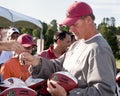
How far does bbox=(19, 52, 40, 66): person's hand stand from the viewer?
453 cm

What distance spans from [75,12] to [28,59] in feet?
2.69

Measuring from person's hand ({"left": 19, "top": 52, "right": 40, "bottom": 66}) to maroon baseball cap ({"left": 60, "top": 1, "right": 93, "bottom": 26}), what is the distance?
56 centimetres

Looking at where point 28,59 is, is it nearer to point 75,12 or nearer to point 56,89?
point 56,89

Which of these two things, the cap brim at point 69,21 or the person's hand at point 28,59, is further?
the person's hand at point 28,59

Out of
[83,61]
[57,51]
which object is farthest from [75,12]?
[57,51]

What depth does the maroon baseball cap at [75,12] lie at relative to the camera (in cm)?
434

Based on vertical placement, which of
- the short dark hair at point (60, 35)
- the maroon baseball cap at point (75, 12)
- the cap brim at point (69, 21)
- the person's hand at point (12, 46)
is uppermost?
the maroon baseball cap at point (75, 12)

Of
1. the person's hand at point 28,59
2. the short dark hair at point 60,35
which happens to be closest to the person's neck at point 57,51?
the short dark hair at point 60,35

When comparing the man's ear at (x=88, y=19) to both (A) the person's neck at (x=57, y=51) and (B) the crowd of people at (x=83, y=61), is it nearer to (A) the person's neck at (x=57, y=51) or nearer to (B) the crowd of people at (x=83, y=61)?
(B) the crowd of people at (x=83, y=61)

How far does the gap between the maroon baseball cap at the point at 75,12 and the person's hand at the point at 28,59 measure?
1.84 ft

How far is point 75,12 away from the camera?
4.39m

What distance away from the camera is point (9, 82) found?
503 cm

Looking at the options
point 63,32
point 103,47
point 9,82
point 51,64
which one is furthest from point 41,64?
point 63,32

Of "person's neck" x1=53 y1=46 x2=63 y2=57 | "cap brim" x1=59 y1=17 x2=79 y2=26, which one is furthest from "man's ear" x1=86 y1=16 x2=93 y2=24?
"person's neck" x1=53 y1=46 x2=63 y2=57
